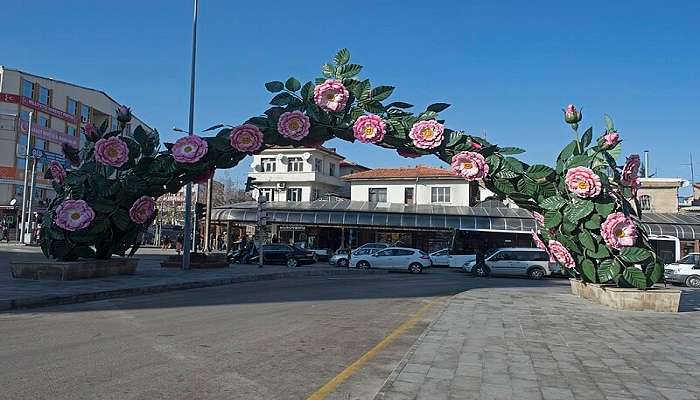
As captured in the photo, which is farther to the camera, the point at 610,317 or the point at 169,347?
the point at 610,317

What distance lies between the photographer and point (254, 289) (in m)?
19.2

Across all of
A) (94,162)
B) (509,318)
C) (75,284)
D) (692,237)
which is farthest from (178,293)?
(692,237)

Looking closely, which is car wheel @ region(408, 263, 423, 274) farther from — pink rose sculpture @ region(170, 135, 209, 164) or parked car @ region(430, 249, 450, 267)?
pink rose sculpture @ region(170, 135, 209, 164)

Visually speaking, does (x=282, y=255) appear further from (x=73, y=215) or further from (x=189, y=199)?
(x=73, y=215)

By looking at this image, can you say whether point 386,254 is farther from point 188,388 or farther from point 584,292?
point 188,388

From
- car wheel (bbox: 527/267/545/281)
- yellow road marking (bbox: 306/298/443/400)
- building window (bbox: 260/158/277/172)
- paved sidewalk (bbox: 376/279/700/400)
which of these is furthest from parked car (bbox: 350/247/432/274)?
building window (bbox: 260/158/277/172)

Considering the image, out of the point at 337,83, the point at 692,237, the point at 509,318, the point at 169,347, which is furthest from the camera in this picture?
the point at 692,237

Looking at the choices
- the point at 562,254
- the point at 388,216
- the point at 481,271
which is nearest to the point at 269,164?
the point at 388,216

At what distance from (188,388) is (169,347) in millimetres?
2414

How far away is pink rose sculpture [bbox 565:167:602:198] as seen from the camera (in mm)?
15586

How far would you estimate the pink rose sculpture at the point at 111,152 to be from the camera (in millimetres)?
19297

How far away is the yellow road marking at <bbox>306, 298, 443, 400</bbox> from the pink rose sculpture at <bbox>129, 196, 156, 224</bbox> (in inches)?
428

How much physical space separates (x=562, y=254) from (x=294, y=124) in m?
9.50

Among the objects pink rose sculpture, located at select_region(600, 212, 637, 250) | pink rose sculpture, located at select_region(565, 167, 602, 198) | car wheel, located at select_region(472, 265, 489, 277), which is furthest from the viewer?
car wheel, located at select_region(472, 265, 489, 277)
